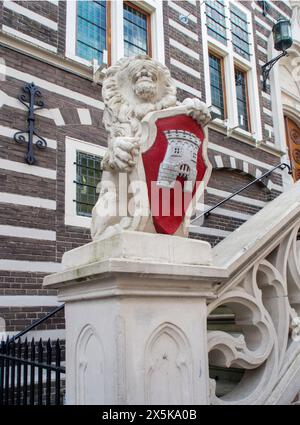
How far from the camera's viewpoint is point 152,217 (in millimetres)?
2506

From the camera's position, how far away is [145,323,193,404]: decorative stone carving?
Answer: 2.19 m

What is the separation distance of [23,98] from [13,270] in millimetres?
2743

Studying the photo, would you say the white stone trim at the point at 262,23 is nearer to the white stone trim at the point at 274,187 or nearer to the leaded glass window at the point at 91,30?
the white stone trim at the point at 274,187

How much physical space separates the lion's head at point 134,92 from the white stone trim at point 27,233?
3.64 m

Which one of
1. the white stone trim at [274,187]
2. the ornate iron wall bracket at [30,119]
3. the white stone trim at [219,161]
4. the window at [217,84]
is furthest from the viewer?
the white stone trim at [274,187]

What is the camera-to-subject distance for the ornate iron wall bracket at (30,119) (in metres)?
6.39

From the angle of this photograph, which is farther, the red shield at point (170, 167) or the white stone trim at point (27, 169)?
the white stone trim at point (27, 169)

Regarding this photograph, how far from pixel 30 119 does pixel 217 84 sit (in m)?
6.02

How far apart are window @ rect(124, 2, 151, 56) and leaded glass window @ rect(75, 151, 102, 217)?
2643mm

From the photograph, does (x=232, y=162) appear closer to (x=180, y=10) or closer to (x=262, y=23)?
(x=180, y=10)

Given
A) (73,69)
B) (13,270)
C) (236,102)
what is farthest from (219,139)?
(13,270)

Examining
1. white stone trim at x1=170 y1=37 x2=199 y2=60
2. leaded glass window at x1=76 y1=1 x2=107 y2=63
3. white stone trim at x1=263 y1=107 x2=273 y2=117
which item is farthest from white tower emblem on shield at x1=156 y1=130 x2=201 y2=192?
white stone trim at x1=263 y1=107 x2=273 y2=117

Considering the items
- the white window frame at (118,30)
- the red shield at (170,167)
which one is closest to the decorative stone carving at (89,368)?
the red shield at (170,167)
